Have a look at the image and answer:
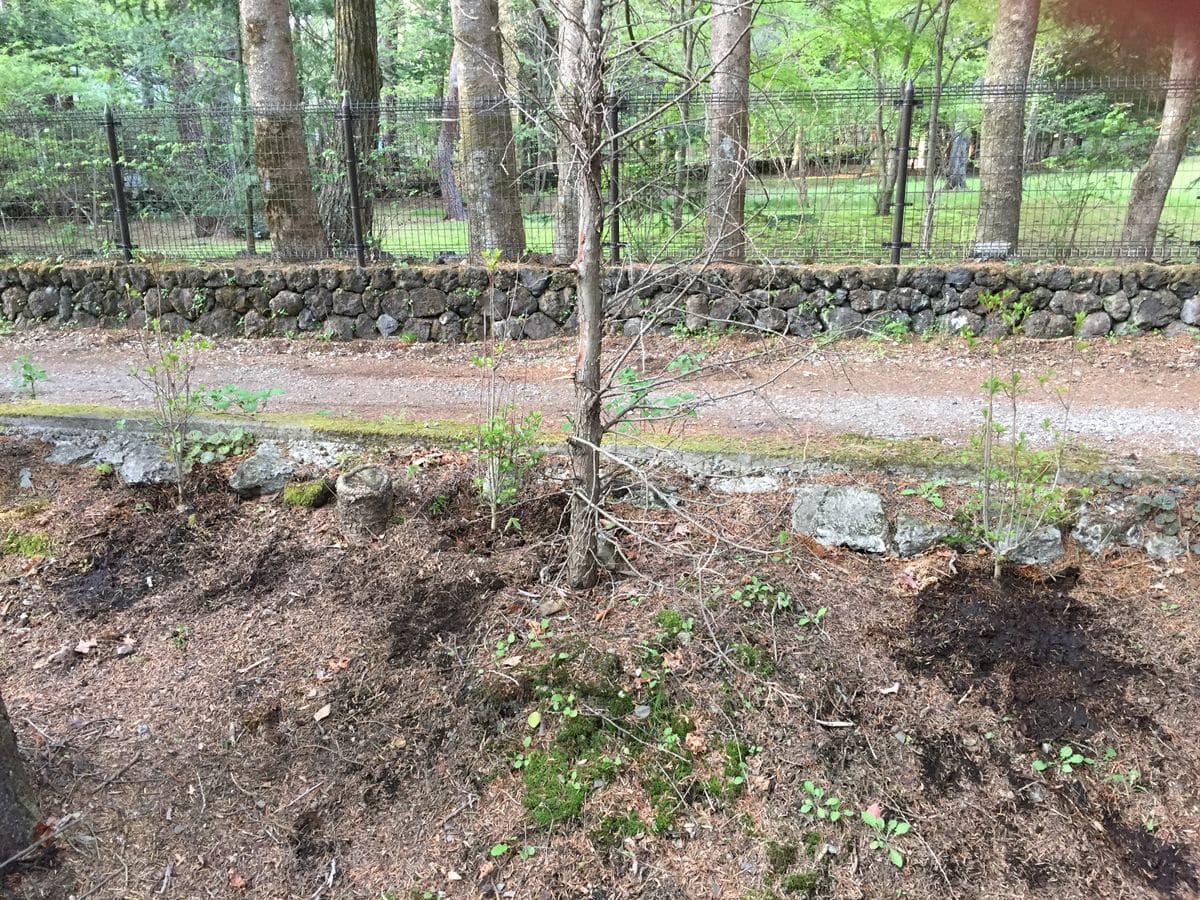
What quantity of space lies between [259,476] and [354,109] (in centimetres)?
442

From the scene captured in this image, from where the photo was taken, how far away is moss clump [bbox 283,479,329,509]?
4.37 meters

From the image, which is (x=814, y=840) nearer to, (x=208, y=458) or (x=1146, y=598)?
(x=1146, y=598)

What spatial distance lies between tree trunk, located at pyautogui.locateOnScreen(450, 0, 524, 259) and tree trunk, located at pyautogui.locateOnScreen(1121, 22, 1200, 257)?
523 cm

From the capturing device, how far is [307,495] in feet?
14.4

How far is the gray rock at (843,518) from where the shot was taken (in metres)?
3.92

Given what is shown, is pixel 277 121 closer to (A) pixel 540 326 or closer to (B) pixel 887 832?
(A) pixel 540 326

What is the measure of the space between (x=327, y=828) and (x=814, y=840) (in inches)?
62.5

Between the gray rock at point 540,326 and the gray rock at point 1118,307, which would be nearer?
the gray rock at point 1118,307

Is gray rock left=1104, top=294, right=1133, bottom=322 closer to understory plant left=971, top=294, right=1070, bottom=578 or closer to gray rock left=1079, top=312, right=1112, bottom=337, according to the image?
gray rock left=1079, top=312, right=1112, bottom=337

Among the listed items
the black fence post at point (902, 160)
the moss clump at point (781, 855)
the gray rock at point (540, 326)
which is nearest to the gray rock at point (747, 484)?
the moss clump at point (781, 855)

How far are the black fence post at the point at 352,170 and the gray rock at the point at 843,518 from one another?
17.2ft

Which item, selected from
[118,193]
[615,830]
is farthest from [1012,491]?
[118,193]

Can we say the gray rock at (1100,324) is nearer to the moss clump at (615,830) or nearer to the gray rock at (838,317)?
the gray rock at (838,317)

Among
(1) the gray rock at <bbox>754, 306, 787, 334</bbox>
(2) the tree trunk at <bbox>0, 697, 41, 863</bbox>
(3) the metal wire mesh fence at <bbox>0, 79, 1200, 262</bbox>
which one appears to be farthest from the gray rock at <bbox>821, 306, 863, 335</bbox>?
(2) the tree trunk at <bbox>0, 697, 41, 863</bbox>
